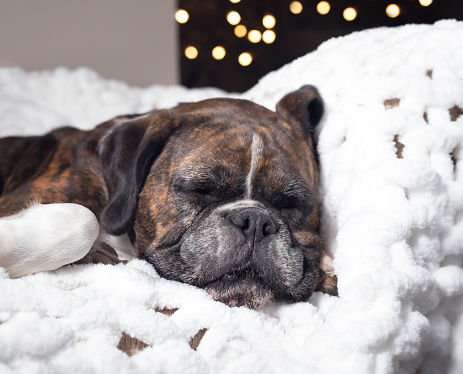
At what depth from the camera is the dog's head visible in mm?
1709

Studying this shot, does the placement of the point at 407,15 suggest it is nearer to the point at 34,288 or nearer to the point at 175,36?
the point at 175,36

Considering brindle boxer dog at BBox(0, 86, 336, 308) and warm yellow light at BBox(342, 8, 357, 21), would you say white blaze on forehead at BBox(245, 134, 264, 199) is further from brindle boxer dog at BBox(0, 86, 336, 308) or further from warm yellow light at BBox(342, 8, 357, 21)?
warm yellow light at BBox(342, 8, 357, 21)

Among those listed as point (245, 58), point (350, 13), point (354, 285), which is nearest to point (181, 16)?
point (245, 58)

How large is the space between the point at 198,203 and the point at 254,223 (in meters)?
0.26

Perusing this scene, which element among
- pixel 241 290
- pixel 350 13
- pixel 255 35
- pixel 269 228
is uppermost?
pixel 350 13

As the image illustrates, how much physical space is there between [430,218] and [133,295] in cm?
90

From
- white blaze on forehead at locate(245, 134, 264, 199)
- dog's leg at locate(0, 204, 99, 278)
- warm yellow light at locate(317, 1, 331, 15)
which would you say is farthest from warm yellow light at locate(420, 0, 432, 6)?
dog's leg at locate(0, 204, 99, 278)

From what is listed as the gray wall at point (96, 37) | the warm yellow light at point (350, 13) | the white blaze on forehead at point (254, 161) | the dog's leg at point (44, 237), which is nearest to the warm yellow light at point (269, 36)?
the warm yellow light at point (350, 13)

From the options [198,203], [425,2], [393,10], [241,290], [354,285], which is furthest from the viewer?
[393,10]

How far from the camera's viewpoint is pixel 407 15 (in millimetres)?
4098

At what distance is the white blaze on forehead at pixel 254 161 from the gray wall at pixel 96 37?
9.11 ft

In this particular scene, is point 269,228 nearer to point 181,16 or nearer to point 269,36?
point 269,36

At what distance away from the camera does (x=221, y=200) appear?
75.6 inches

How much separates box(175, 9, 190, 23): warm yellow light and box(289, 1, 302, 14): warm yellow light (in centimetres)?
87
